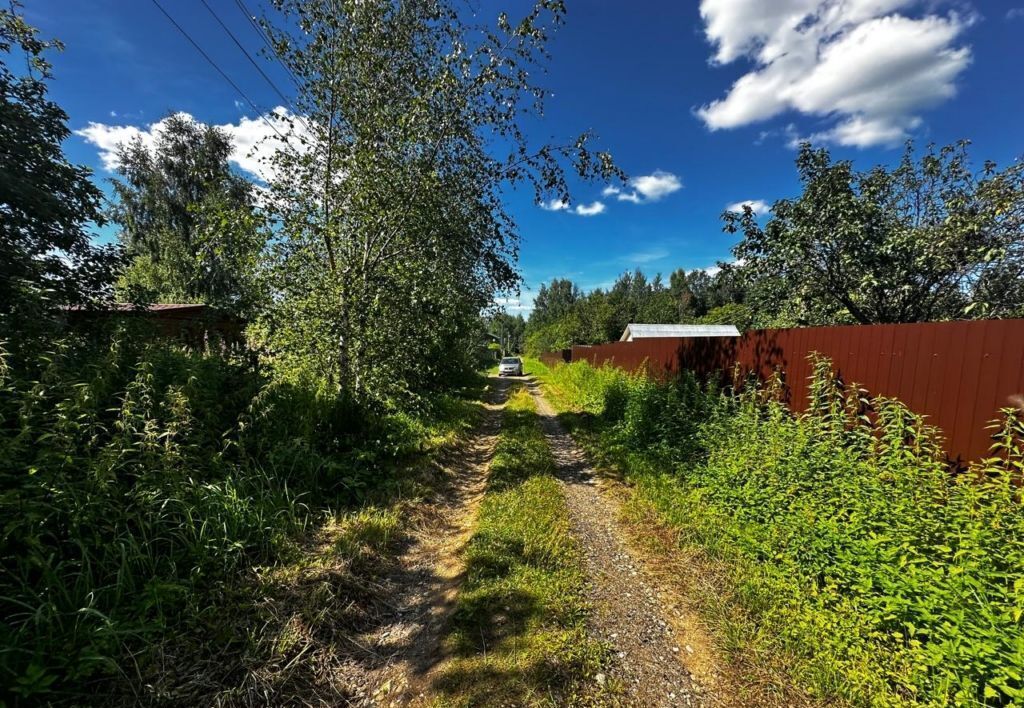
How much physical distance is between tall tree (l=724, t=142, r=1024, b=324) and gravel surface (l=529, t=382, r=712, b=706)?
6619 mm

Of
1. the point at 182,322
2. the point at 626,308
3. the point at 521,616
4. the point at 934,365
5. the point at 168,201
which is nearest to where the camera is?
the point at 521,616

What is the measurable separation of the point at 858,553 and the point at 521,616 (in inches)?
92.4

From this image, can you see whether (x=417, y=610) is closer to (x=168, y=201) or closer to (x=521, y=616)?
(x=521, y=616)

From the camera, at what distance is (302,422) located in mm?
4953

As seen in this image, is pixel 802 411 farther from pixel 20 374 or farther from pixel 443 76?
pixel 20 374

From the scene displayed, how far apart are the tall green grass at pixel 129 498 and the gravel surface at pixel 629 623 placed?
8.36 ft

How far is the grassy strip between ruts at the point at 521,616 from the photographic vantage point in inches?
90.0

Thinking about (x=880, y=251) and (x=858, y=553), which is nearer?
(x=858, y=553)

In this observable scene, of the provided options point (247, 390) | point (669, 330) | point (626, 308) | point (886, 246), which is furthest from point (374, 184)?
point (626, 308)

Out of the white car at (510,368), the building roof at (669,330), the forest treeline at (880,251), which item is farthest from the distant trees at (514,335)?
the forest treeline at (880,251)

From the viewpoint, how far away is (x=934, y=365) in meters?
3.50

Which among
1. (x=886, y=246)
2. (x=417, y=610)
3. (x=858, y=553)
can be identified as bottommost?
(x=417, y=610)

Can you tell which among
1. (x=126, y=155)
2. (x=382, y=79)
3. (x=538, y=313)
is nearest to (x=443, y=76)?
(x=382, y=79)

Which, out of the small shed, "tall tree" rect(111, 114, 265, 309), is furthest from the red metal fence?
"tall tree" rect(111, 114, 265, 309)
